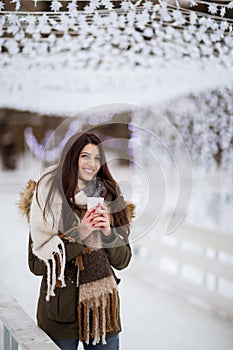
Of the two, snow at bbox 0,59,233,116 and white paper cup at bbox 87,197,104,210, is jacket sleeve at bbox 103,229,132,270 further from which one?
snow at bbox 0,59,233,116

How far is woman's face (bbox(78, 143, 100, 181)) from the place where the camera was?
5.78ft

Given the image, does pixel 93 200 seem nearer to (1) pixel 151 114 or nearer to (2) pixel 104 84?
(2) pixel 104 84

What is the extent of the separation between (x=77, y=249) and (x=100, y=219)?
0.12m

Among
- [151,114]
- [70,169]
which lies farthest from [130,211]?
[151,114]

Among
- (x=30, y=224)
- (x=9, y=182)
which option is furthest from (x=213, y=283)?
(x=9, y=182)

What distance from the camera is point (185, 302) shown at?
3.47m

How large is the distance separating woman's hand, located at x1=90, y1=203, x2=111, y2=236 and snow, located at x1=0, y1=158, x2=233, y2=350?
1.91 feet

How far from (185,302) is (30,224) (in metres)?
1.98

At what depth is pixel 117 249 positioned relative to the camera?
1.75m

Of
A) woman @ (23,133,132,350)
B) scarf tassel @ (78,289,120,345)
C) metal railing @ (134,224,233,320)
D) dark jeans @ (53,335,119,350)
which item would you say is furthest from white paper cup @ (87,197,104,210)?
metal railing @ (134,224,233,320)

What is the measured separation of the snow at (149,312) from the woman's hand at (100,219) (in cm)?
58

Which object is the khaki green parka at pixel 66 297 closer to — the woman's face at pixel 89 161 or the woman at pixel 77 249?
the woman at pixel 77 249

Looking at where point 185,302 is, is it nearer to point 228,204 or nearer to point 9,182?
point 228,204

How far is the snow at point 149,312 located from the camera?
2846 millimetres
